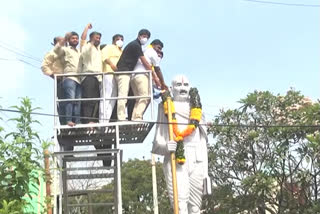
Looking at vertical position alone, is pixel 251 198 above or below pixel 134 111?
below

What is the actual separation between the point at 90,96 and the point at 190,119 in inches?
67.7

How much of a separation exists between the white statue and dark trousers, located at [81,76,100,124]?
1113mm

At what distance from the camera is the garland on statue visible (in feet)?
29.0

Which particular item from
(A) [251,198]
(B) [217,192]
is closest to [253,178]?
(A) [251,198]

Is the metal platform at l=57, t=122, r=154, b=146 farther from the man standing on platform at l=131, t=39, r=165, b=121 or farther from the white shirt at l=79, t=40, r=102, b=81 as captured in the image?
the white shirt at l=79, t=40, r=102, b=81

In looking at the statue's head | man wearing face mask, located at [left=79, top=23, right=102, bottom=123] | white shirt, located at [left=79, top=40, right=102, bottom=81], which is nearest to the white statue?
the statue's head

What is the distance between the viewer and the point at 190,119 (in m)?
9.07

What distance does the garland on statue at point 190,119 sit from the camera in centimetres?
885

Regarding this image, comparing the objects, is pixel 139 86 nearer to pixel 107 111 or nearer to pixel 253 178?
pixel 107 111

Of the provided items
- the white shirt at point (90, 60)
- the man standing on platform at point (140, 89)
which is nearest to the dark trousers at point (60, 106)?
the white shirt at point (90, 60)

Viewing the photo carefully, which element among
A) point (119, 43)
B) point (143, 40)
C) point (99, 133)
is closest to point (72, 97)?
point (99, 133)

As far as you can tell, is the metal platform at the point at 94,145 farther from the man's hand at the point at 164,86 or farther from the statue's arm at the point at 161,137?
the man's hand at the point at 164,86

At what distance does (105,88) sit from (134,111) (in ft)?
1.98

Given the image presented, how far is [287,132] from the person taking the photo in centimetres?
1398
